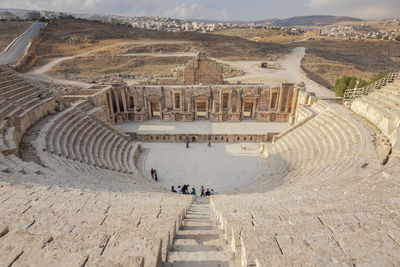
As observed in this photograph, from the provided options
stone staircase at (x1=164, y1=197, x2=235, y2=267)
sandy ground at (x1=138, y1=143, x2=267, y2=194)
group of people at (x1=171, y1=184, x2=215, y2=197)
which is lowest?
sandy ground at (x1=138, y1=143, x2=267, y2=194)

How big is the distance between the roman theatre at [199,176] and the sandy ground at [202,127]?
19 centimetres

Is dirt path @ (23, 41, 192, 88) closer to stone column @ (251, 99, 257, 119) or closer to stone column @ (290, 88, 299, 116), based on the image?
stone column @ (251, 99, 257, 119)

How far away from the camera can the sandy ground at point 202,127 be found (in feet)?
66.6

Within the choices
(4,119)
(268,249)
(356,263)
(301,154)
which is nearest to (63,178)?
(4,119)

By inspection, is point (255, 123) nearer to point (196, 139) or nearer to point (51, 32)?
point (196, 139)

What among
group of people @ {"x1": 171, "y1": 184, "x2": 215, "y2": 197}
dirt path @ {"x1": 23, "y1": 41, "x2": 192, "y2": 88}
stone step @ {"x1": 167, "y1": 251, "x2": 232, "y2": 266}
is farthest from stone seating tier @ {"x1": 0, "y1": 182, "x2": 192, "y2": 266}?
dirt path @ {"x1": 23, "y1": 41, "x2": 192, "y2": 88}

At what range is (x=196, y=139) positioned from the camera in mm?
19391

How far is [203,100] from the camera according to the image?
2253 cm

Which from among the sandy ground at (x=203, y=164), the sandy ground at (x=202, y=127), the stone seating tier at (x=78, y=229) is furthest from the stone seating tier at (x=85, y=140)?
the stone seating tier at (x=78, y=229)

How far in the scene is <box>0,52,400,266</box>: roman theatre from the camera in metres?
3.68

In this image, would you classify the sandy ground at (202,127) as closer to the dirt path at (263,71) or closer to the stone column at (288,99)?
the stone column at (288,99)

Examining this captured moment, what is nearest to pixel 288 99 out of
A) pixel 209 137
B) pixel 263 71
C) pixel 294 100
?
pixel 294 100

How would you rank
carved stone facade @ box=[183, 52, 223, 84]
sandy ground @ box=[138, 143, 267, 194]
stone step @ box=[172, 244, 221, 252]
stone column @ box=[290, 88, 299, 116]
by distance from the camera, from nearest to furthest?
stone step @ box=[172, 244, 221, 252] < sandy ground @ box=[138, 143, 267, 194] < stone column @ box=[290, 88, 299, 116] < carved stone facade @ box=[183, 52, 223, 84]

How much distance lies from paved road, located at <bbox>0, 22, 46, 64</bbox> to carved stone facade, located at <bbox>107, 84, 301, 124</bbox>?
30.0 m
